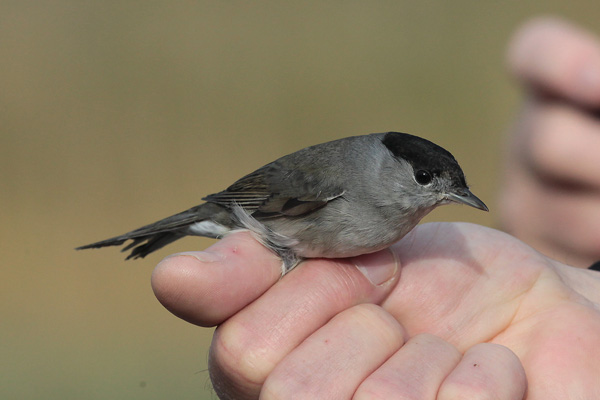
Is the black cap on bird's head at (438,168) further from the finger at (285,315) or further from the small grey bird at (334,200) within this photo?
the finger at (285,315)

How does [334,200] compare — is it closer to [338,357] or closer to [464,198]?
[464,198]

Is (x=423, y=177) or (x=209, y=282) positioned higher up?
(x=423, y=177)

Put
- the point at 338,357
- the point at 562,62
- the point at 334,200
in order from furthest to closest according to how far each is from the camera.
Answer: the point at 562,62 < the point at 334,200 < the point at 338,357

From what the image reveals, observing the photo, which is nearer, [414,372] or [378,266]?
[414,372]

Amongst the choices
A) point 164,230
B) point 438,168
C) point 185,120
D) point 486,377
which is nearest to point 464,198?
point 438,168

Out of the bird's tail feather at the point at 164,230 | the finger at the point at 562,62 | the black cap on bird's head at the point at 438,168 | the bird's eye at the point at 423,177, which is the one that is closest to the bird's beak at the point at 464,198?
the black cap on bird's head at the point at 438,168

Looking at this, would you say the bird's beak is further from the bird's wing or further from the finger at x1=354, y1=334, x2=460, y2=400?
the finger at x1=354, y1=334, x2=460, y2=400
